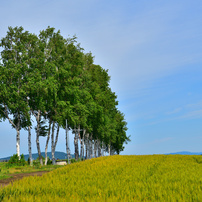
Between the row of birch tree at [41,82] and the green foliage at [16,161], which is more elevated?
the row of birch tree at [41,82]

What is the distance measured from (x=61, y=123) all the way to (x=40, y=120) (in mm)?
3872

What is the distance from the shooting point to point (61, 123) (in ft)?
122

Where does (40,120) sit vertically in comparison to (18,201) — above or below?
above

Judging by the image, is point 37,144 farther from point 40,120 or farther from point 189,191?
point 189,191

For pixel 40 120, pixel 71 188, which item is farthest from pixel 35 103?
pixel 71 188

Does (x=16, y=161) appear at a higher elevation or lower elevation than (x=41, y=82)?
lower

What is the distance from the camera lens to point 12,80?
35938mm

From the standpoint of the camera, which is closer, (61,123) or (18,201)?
(18,201)

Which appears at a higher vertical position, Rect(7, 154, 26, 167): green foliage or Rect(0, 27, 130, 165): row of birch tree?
Rect(0, 27, 130, 165): row of birch tree

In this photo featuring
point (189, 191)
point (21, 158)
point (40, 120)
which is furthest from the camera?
point (40, 120)

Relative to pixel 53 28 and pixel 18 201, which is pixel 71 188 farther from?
pixel 53 28

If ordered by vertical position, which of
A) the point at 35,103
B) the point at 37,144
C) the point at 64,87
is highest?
the point at 64,87

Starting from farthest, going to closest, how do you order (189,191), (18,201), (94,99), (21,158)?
(94,99) → (21,158) → (189,191) → (18,201)

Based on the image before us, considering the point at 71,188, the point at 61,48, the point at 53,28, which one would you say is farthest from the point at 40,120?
the point at 71,188
